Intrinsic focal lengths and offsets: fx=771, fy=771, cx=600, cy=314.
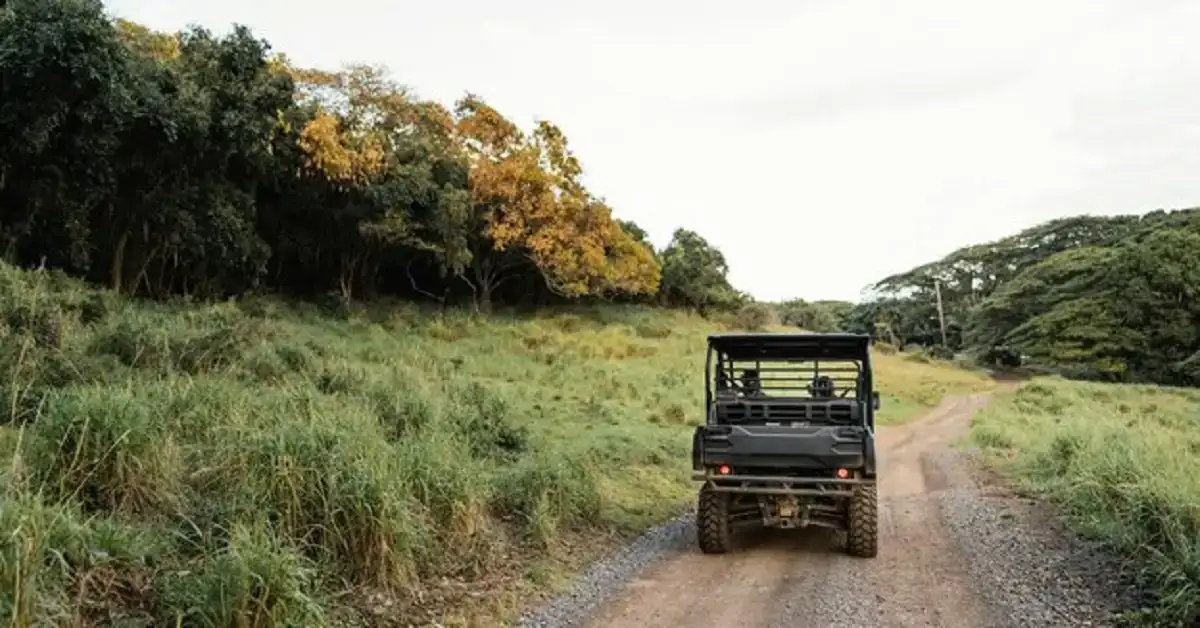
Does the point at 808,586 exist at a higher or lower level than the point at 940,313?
lower

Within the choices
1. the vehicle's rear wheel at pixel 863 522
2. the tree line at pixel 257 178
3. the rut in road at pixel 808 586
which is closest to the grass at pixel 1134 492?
the rut in road at pixel 808 586

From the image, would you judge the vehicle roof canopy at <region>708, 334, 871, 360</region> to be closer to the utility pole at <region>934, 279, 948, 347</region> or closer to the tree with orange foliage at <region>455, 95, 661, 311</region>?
the tree with orange foliage at <region>455, 95, 661, 311</region>

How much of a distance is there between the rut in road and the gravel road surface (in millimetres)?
12

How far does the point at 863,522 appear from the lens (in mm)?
8008

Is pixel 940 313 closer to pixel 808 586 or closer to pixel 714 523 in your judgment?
pixel 714 523

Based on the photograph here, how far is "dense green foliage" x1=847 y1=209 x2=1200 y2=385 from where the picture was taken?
1608 inches

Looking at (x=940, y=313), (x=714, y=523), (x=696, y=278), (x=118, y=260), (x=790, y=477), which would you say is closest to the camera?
(x=790, y=477)

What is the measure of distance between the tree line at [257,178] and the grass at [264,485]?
3.21 m

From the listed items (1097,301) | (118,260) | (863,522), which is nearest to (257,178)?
(118,260)

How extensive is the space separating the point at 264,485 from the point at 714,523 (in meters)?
4.60

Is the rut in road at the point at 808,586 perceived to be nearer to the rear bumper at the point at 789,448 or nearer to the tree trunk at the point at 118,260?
→ the rear bumper at the point at 789,448

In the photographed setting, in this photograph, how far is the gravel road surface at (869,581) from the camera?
20.5 ft

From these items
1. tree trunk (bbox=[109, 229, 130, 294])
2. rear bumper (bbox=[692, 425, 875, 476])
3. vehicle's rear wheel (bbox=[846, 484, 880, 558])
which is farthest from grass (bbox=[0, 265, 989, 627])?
tree trunk (bbox=[109, 229, 130, 294])

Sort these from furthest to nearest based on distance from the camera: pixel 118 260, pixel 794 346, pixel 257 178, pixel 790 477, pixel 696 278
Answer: pixel 696 278, pixel 257 178, pixel 118 260, pixel 794 346, pixel 790 477
